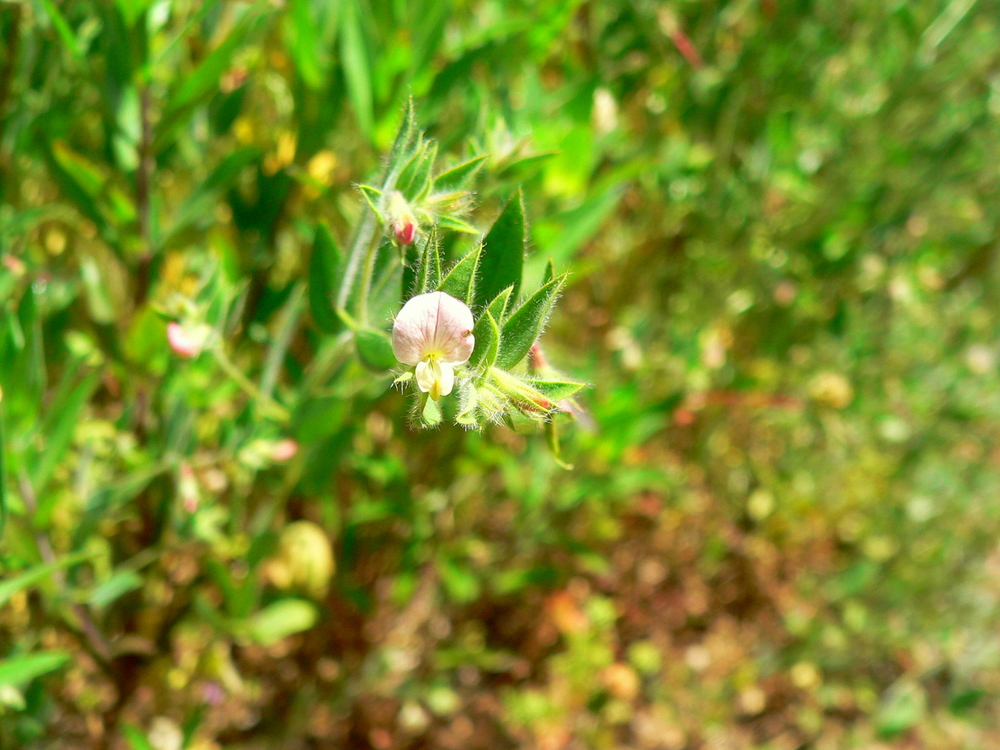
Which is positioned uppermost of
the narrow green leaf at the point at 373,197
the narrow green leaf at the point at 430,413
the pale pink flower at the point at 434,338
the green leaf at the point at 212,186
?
the green leaf at the point at 212,186

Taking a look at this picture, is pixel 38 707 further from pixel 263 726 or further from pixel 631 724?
pixel 631 724

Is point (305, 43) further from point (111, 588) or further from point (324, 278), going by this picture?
point (111, 588)

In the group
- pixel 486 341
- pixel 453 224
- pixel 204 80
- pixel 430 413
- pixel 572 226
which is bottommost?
pixel 430 413

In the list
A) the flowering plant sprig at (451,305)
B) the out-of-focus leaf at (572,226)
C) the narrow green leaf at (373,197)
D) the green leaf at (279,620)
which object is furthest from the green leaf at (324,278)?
the green leaf at (279,620)

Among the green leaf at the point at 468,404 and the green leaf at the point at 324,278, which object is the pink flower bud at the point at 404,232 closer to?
the green leaf at the point at 468,404

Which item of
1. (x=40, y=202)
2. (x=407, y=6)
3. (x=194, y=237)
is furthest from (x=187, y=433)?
(x=407, y=6)

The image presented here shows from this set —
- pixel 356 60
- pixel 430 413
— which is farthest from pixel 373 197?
pixel 356 60
